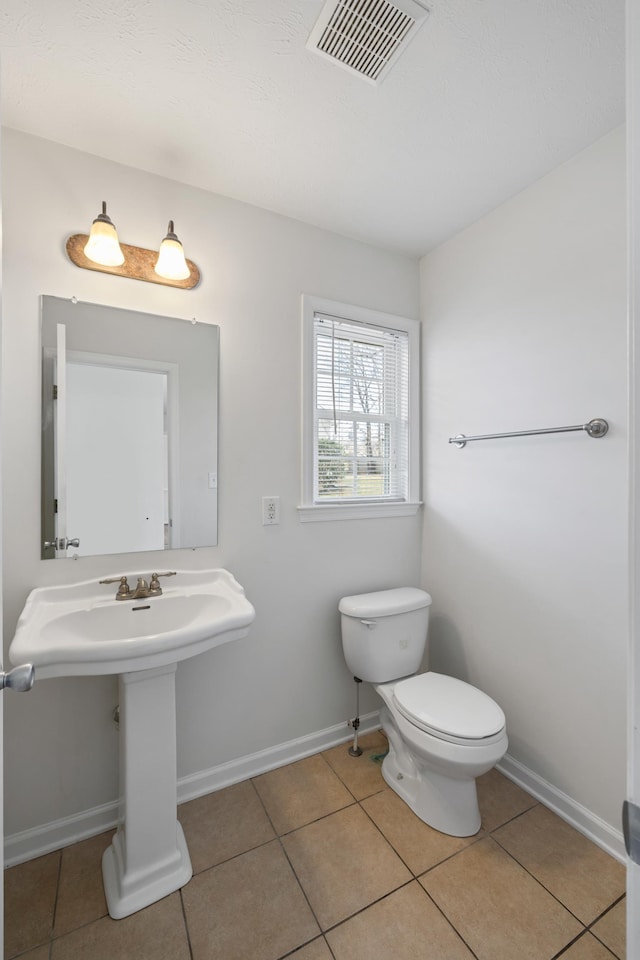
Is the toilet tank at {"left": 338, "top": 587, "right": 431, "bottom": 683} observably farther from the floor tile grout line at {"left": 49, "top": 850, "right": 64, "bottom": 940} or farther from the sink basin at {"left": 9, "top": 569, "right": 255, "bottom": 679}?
the floor tile grout line at {"left": 49, "top": 850, "right": 64, "bottom": 940}

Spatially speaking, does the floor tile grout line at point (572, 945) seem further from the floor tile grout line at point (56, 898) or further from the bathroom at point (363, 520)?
the floor tile grout line at point (56, 898)

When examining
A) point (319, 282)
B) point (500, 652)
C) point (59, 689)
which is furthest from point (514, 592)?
point (59, 689)

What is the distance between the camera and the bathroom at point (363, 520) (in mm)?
1380

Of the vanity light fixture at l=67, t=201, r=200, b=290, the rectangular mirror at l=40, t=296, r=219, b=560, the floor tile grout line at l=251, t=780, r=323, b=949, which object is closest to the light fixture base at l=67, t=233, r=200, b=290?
the vanity light fixture at l=67, t=201, r=200, b=290

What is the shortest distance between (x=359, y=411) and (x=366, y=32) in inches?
50.8

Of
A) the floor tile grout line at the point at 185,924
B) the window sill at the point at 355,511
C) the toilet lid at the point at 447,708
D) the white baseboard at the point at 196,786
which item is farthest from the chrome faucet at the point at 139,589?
the toilet lid at the point at 447,708

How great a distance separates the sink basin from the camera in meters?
1.06

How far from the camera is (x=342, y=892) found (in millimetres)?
1270

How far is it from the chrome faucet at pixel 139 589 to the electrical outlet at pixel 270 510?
0.49 m

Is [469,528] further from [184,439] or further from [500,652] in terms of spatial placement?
[184,439]

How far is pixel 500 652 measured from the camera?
1797 mm

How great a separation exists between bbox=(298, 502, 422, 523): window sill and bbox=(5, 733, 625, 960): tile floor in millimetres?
1144

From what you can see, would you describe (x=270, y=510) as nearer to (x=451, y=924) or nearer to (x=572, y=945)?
(x=451, y=924)

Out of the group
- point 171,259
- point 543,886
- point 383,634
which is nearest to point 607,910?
point 543,886
